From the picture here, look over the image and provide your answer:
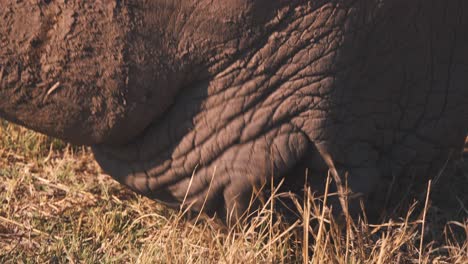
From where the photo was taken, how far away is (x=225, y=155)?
3221 mm

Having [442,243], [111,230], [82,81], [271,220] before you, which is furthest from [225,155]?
[442,243]

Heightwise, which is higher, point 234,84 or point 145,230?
point 234,84

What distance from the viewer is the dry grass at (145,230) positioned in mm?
3219

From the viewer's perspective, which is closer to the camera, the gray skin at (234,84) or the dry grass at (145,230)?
the gray skin at (234,84)

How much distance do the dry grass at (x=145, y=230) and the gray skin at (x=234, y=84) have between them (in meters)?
0.14

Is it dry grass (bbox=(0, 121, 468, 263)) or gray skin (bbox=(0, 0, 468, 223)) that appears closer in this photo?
gray skin (bbox=(0, 0, 468, 223))

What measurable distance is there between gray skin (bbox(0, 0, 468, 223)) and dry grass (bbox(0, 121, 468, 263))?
0.45 ft

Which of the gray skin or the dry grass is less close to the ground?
the gray skin

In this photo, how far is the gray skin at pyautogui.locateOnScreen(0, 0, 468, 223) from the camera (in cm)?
305

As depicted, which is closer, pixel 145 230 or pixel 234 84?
pixel 234 84

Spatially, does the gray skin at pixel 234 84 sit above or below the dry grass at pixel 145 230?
above

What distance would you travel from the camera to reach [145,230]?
12.3 ft

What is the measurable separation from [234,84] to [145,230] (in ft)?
2.80

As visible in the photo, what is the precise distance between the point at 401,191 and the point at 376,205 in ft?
0.41
